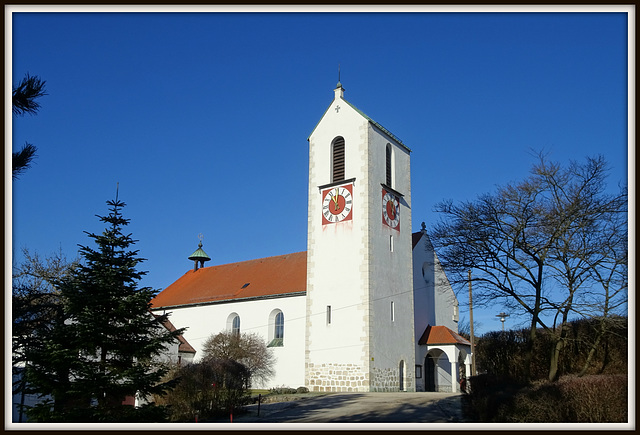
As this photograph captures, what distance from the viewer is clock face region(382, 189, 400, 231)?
112 feet

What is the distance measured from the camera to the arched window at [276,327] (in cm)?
3619

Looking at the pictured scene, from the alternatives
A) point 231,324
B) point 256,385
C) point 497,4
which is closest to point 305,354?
point 256,385

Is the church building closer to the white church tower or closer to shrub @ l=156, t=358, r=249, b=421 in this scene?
the white church tower

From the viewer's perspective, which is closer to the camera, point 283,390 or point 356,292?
point 356,292

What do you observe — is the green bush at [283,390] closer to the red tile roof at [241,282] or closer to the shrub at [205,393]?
the red tile roof at [241,282]

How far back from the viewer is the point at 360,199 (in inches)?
1298

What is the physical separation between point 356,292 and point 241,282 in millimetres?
12496

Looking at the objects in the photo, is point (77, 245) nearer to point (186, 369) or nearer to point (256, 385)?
point (186, 369)

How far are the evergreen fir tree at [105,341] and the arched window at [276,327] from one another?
69.2ft

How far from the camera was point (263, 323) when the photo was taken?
3722cm

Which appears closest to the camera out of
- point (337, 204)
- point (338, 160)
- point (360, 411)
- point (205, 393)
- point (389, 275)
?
point (360, 411)

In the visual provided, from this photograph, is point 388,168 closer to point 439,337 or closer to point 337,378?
point 439,337

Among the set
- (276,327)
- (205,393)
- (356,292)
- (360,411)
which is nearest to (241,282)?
(276,327)

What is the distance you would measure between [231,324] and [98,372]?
25619 millimetres
